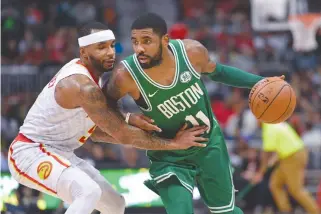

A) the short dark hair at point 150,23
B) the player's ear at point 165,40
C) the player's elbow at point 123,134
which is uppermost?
the short dark hair at point 150,23

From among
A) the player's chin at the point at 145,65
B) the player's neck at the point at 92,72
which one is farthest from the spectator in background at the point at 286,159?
the player's chin at the point at 145,65

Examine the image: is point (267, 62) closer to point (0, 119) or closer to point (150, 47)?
point (0, 119)

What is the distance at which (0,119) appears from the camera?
43.1 ft

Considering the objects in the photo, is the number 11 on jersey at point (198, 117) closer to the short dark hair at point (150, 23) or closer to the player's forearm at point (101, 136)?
the short dark hair at point (150, 23)

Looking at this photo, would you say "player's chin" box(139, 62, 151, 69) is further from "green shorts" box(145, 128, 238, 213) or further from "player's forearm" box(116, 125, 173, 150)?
"green shorts" box(145, 128, 238, 213)

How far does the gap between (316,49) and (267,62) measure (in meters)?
1.09

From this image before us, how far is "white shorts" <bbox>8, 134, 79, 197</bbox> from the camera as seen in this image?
6.61 m

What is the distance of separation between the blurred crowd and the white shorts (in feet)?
16.6

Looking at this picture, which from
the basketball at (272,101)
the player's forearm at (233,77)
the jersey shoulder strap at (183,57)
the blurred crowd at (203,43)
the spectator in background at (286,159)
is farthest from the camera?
the blurred crowd at (203,43)

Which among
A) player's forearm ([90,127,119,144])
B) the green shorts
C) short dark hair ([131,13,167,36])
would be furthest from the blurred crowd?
short dark hair ([131,13,167,36])

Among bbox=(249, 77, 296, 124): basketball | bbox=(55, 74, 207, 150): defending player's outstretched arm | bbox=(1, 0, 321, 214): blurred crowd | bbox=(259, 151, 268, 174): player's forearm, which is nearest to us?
bbox=(55, 74, 207, 150): defending player's outstretched arm

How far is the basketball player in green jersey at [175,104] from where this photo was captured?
21.6ft

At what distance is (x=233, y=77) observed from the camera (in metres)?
7.23

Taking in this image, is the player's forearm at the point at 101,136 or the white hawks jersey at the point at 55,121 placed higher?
the white hawks jersey at the point at 55,121
